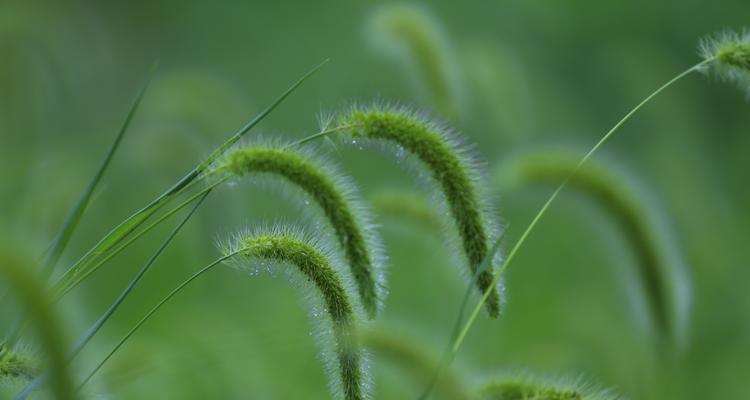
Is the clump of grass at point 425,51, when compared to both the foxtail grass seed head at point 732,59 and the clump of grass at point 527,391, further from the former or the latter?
the clump of grass at point 527,391

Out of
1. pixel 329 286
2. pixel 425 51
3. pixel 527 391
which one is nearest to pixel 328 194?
pixel 329 286

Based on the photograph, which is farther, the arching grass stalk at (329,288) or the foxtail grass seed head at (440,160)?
the foxtail grass seed head at (440,160)

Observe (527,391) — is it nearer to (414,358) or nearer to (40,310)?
(414,358)

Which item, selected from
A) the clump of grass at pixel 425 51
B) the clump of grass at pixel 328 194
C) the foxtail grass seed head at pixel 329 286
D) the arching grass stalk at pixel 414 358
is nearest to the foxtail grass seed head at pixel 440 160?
the clump of grass at pixel 328 194

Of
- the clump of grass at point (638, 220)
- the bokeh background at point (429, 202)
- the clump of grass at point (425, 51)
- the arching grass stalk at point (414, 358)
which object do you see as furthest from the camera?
the clump of grass at point (425, 51)

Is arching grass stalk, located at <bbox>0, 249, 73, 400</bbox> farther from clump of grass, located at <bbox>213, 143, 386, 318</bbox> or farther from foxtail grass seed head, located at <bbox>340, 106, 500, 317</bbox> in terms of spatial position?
foxtail grass seed head, located at <bbox>340, 106, 500, 317</bbox>

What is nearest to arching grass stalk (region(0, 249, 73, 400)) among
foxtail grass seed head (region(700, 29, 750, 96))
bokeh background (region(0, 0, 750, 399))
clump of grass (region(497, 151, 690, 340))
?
bokeh background (region(0, 0, 750, 399))
